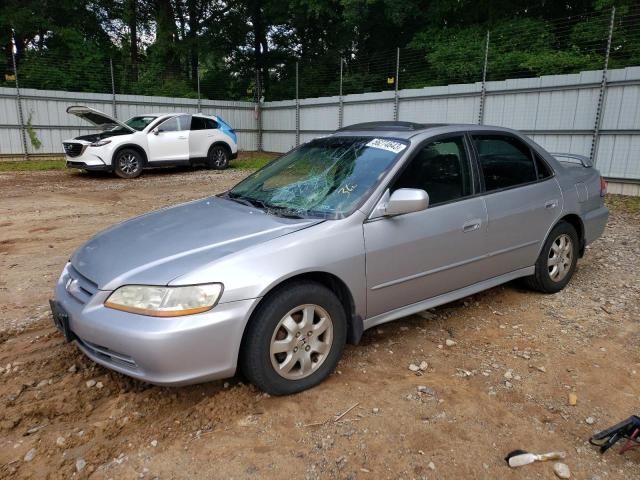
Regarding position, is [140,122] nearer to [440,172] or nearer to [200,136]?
[200,136]

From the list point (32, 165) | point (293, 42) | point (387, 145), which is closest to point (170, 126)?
point (32, 165)

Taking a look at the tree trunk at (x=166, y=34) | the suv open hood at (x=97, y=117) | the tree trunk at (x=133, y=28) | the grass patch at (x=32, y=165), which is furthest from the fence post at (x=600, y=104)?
the tree trunk at (x=133, y=28)

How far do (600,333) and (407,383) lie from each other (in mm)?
1760

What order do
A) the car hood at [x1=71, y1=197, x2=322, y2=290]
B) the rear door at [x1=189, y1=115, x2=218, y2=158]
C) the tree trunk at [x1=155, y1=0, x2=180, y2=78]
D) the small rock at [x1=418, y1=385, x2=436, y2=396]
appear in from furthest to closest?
the tree trunk at [x1=155, y1=0, x2=180, y2=78] < the rear door at [x1=189, y1=115, x2=218, y2=158] < the small rock at [x1=418, y1=385, x2=436, y2=396] < the car hood at [x1=71, y1=197, x2=322, y2=290]

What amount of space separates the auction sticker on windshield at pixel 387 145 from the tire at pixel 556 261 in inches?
68.5

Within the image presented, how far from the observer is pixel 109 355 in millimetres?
2539

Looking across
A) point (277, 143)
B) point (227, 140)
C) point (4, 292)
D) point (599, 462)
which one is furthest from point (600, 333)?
point (277, 143)

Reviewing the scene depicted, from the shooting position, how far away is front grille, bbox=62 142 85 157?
11.7 meters

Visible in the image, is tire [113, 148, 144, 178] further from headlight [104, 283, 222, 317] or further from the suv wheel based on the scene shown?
headlight [104, 283, 222, 317]

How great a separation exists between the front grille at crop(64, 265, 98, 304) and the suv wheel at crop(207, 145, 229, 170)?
11.5 m

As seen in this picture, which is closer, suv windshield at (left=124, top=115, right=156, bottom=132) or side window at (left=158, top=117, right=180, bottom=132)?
suv windshield at (left=124, top=115, right=156, bottom=132)

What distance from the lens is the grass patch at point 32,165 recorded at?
13.2 meters

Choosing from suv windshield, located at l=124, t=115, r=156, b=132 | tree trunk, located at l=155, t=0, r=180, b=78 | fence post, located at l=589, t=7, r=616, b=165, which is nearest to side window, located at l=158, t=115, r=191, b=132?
suv windshield, located at l=124, t=115, r=156, b=132

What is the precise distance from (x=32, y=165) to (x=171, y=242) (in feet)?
43.9
